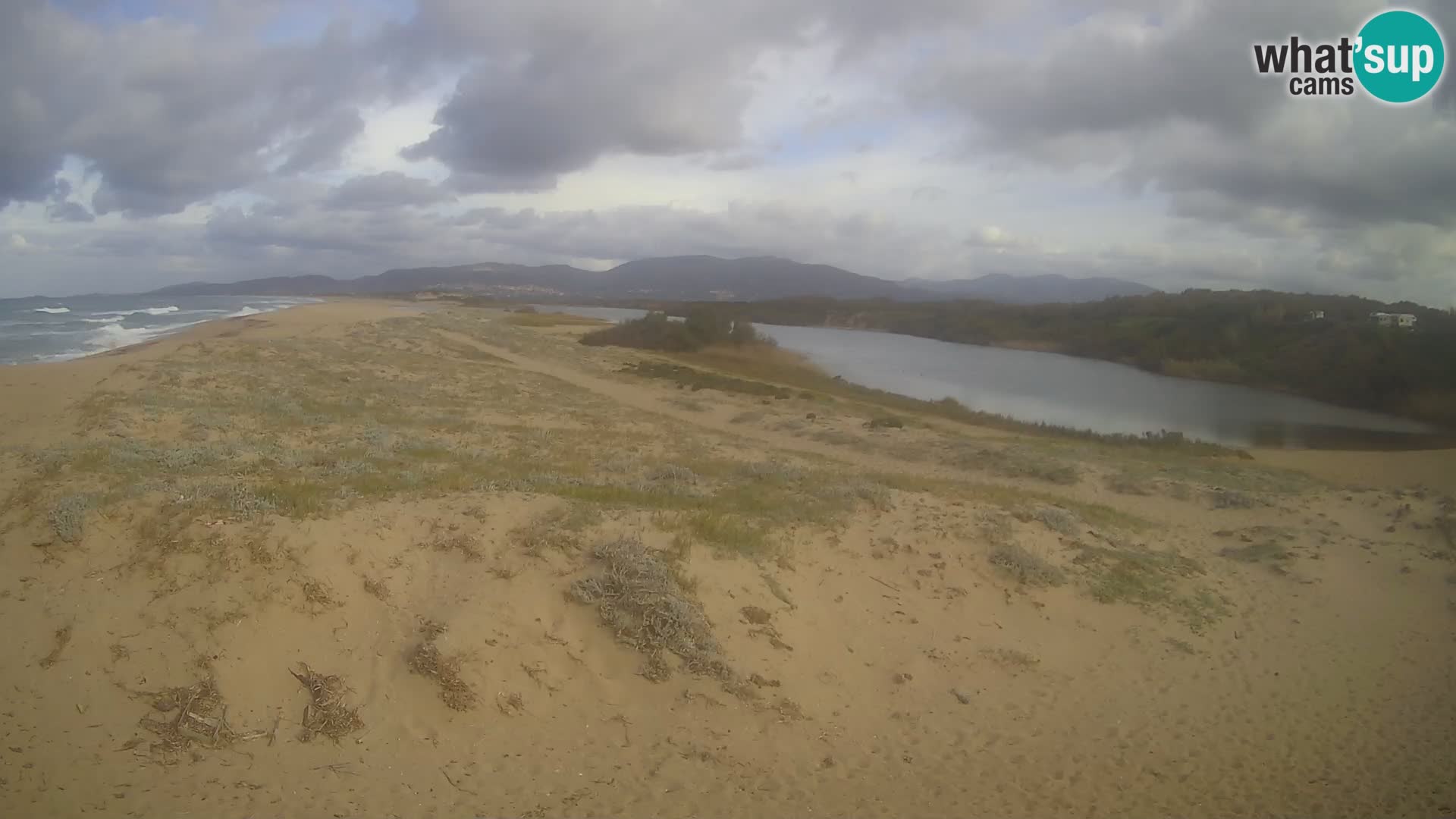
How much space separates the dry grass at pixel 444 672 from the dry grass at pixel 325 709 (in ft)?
1.61

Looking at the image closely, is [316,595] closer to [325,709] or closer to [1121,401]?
[325,709]

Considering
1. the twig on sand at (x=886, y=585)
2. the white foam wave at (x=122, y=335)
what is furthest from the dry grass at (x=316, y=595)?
the white foam wave at (x=122, y=335)

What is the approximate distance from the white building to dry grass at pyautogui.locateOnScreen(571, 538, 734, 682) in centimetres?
4848

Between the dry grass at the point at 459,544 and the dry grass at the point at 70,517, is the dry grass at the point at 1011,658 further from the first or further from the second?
the dry grass at the point at 70,517

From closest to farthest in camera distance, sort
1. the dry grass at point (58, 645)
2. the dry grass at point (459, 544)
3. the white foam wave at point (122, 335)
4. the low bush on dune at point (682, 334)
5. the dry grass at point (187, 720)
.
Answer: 1. the dry grass at point (187, 720)
2. the dry grass at point (58, 645)
3. the dry grass at point (459, 544)
4. the white foam wave at point (122, 335)
5. the low bush on dune at point (682, 334)

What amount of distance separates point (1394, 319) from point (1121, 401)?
65.4 feet

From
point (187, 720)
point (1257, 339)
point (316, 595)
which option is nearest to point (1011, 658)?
point (316, 595)

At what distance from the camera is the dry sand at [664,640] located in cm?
480

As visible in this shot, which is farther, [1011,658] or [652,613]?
[1011,658]

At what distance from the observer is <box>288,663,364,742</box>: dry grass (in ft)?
16.0

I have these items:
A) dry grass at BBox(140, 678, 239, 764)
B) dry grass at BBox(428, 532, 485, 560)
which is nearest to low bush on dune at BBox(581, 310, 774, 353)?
dry grass at BBox(428, 532, 485, 560)

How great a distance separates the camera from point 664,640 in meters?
6.13

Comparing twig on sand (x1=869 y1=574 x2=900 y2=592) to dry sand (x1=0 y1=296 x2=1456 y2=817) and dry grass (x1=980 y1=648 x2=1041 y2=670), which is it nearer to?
dry sand (x1=0 y1=296 x2=1456 y2=817)

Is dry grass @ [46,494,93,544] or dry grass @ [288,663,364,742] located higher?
dry grass @ [46,494,93,544]
